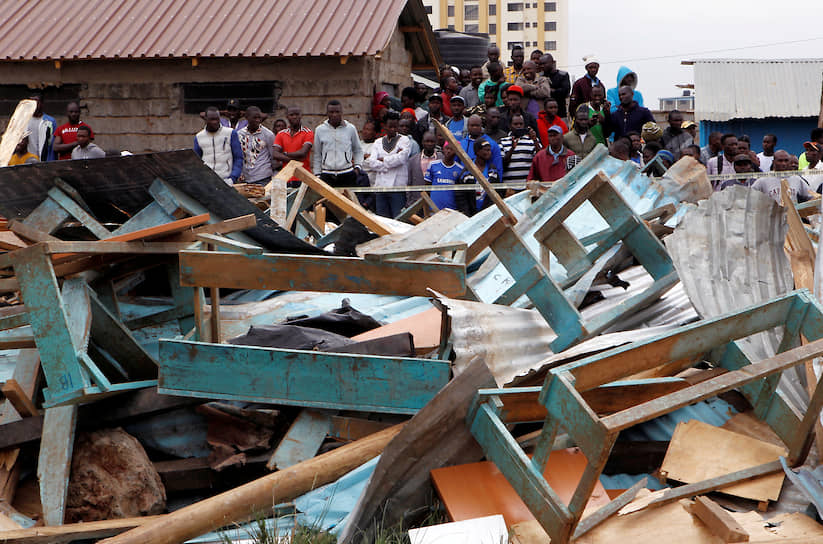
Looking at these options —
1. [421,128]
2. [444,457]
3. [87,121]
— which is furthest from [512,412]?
[87,121]

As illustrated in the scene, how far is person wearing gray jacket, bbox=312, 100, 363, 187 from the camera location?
1026 cm

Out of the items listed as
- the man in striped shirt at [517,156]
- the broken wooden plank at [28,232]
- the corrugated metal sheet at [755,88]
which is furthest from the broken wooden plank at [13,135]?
the corrugated metal sheet at [755,88]

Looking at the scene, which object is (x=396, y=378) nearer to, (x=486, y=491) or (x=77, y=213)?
(x=486, y=491)

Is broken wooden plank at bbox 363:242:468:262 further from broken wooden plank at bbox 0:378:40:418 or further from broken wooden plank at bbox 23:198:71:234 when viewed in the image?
broken wooden plank at bbox 0:378:40:418

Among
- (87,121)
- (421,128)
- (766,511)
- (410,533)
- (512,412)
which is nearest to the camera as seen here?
(410,533)

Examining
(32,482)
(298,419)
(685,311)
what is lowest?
(32,482)

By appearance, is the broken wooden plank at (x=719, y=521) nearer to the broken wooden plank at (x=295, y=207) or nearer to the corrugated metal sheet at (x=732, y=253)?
the corrugated metal sheet at (x=732, y=253)

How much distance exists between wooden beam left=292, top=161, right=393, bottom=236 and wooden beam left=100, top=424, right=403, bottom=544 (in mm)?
2588

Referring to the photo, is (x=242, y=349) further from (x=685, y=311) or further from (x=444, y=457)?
(x=685, y=311)

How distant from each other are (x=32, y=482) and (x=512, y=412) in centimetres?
241

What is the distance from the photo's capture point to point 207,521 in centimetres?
367

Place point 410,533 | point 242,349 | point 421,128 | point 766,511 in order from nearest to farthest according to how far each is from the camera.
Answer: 1. point 410,533
2. point 766,511
3. point 242,349
4. point 421,128

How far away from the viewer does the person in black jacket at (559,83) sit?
40.7 ft

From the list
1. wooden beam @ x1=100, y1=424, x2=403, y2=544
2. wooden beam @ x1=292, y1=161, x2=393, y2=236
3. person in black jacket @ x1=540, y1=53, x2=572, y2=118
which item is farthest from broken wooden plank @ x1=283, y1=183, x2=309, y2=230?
person in black jacket @ x1=540, y1=53, x2=572, y2=118
